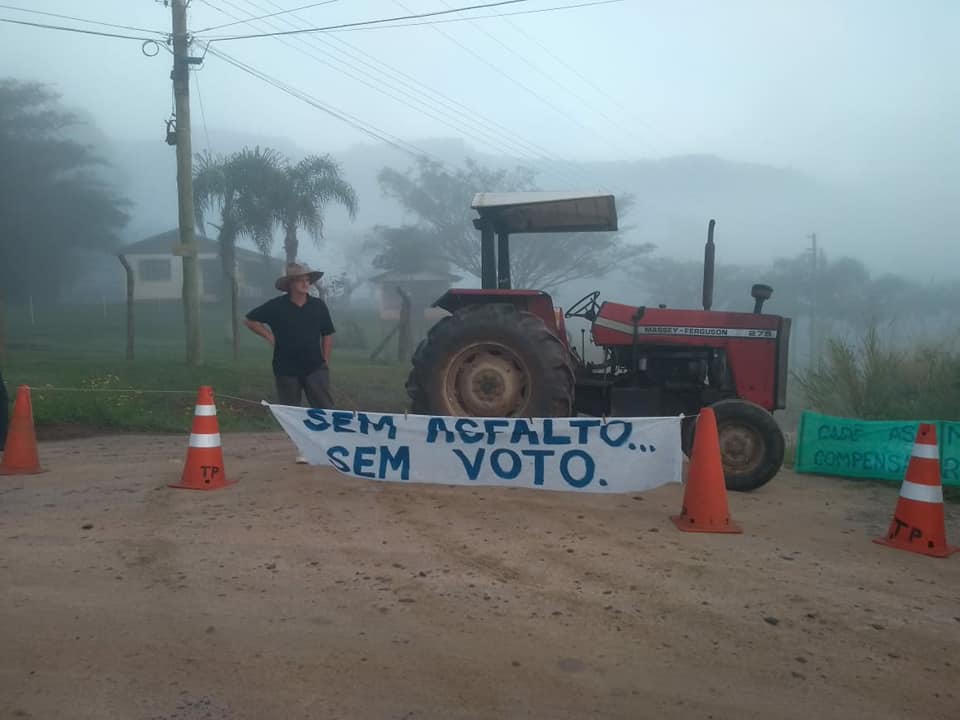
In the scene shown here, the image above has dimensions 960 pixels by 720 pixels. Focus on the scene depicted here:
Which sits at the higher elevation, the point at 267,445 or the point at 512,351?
the point at 512,351

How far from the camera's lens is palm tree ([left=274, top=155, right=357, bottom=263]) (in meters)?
26.4

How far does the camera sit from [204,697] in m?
3.29

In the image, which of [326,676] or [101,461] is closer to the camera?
[326,676]

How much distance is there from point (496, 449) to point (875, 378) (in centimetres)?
948

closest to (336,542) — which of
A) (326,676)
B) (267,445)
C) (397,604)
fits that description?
(397,604)

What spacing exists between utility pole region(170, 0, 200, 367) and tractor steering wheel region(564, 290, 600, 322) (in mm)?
9184

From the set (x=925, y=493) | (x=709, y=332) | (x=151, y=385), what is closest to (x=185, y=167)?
(x=151, y=385)

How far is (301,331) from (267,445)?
2.69m

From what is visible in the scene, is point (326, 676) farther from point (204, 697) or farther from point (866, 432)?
point (866, 432)

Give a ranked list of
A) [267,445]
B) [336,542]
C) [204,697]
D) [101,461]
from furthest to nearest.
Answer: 1. [267,445]
2. [101,461]
3. [336,542]
4. [204,697]

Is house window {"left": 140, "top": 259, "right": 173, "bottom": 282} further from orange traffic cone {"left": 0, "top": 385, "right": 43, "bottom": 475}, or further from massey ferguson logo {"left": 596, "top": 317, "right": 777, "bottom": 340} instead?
massey ferguson logo {"left": 596, "top": 317, "right": 777, "bottom": 340}

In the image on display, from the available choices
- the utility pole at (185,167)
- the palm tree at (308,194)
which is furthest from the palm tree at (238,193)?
the utility pole at (185,167)

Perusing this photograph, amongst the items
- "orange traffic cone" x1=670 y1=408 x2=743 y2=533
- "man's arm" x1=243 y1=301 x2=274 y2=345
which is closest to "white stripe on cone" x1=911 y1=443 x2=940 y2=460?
"orange traffic cone" x1=670 y1=408 x2=743 y2=533

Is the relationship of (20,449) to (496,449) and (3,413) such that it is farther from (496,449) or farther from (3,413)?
(496,449)
